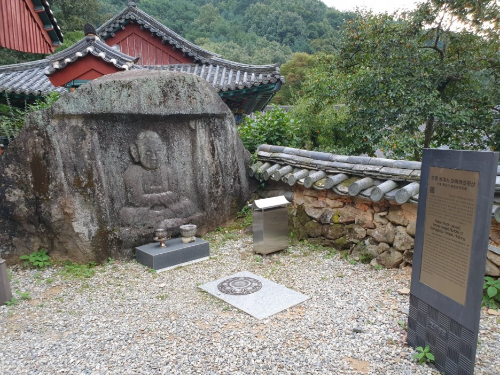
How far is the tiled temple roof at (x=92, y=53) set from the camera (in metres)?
8.19

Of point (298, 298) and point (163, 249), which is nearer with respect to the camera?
point (298, 298)

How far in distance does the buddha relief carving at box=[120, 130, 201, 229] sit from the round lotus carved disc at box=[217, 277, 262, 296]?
1.79 metres

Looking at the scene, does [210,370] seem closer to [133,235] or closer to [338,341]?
[338,341]

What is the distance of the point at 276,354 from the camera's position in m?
3.41

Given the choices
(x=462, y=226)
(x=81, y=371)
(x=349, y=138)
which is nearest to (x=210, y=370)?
(x=81, y=371)

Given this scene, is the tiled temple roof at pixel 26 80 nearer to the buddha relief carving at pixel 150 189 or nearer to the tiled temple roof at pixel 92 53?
the tiled temple roof at pixel 92 53

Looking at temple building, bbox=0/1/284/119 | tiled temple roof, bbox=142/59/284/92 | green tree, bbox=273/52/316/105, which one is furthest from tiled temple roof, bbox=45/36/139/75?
green tree, bbox=273/52/316/105

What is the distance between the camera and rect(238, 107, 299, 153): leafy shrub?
852 centimetres

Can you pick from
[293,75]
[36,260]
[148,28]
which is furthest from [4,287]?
[293,75]

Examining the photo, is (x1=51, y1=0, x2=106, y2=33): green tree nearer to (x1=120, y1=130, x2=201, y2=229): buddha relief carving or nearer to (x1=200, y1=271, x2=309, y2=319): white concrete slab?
(x1=120, y1=130, x2=201, y2=229): buddha relief carving

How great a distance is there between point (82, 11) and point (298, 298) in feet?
73.9

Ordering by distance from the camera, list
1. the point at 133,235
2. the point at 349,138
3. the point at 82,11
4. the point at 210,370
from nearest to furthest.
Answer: the point at 210,370, the point at 133,235, the point at 349,138, the point at 82,11

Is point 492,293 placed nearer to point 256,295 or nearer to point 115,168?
point 256,295

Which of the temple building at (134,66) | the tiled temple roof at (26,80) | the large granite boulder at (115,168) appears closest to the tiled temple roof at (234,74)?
the temple building at (134,66)
